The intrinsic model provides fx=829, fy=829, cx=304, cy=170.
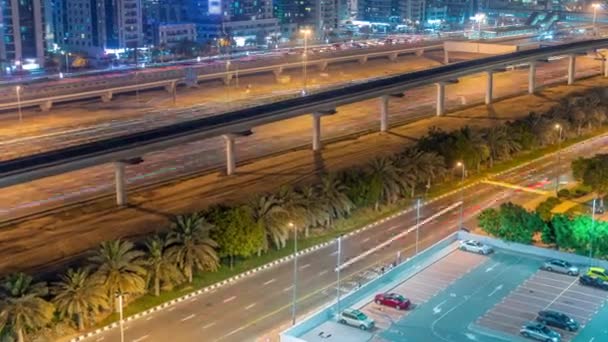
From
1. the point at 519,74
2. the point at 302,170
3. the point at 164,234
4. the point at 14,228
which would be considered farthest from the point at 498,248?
the point at 519,74

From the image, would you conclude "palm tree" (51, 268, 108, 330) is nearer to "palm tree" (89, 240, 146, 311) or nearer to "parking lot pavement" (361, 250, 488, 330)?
"palm tree" (89, 240, 146, 311)

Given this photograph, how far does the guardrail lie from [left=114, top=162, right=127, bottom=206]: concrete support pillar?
1.83 feet

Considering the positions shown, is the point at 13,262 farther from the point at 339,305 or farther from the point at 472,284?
the point at 472,284

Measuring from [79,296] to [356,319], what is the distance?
1127 cm

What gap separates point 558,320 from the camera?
32.4 m

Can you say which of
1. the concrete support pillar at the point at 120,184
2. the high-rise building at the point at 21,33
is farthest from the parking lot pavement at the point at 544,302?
the high-rise building at the point at 21,33

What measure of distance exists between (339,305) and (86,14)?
323 feet

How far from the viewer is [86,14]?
122m

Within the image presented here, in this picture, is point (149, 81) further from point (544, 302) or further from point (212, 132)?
point (544, 302)

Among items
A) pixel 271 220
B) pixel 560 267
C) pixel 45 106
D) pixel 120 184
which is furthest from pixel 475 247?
pixel 45 106

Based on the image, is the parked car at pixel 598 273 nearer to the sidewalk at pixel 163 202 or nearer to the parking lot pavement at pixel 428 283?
the parking lot pavement at pixel 428 283

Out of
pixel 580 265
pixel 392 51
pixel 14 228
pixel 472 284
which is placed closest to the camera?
pixel 472 284

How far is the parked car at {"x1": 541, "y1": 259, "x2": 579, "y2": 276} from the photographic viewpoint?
37844mm

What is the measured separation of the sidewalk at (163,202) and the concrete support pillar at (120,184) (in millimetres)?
552
